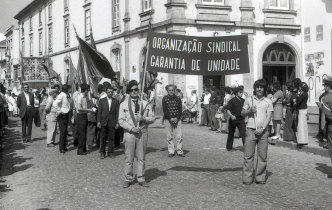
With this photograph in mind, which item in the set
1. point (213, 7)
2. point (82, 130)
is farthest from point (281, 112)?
point (213, 7)

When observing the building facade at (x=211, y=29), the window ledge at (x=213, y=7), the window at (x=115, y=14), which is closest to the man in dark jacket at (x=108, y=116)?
the building facade at (x=211, y=29)

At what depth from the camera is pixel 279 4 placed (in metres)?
24.2

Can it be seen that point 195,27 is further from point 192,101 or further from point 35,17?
point 35,17

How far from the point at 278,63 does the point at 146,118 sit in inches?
698

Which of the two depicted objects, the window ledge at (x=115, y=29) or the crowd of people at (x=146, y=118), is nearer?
the crowd of people at (x=146, y=118)

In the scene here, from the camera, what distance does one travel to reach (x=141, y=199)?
273 inches

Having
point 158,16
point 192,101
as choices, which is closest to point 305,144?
point 192,101

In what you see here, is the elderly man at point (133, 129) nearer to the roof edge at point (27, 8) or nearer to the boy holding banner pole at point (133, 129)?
the boy holding banner pole at point (133, 129)

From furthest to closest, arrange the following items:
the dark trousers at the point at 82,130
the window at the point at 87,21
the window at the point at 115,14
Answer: the window at the point at 87,21
the window at the point at 115,14
the dark trousers at the point at 82,130

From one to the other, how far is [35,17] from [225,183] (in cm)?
4360

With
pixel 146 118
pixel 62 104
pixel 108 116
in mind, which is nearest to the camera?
pixel 146 118

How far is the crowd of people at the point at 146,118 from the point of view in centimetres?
791

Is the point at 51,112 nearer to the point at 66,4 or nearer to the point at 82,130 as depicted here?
the point at 82,130

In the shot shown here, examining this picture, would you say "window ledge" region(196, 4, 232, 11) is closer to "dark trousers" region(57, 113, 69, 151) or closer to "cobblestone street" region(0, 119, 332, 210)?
"cobblestone street" region(0, 119, 332, 210)
